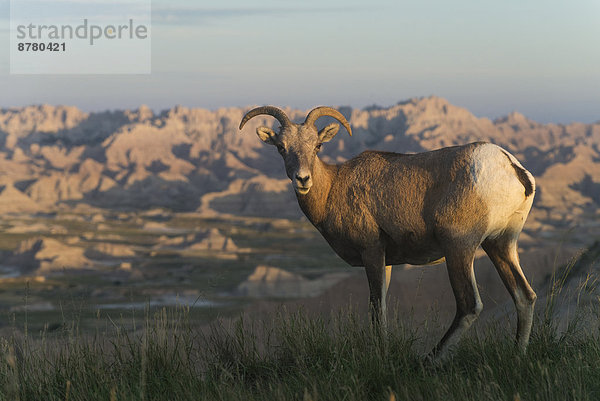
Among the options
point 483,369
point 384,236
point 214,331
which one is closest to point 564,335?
point 483,369

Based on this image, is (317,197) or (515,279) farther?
(317,197)

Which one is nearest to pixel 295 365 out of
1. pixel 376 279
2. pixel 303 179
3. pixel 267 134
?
pixel 376 279

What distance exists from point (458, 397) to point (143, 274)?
16773 cm

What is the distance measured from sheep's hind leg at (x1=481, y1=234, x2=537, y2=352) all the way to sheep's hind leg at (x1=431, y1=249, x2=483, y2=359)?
0.64 metres

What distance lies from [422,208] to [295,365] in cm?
276

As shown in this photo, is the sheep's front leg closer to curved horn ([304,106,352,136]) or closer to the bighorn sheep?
the bighorn sheep

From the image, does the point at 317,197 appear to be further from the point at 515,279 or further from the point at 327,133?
the point at 515,279

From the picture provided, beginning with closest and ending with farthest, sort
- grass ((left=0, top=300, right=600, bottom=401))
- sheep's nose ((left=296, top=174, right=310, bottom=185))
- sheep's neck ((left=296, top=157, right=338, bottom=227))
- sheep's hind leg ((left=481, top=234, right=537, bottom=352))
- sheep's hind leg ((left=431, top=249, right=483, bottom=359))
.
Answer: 1. grass ((left=0, top=300, right=600, bottom=401))
2. sheep's hind leg ((left=431, top=249, right=483, bottom=359))
3. sheep's hind leg ((left=481, top=234, right=537, bottom=352))
4. sheep's nose ((left=296, top=174, right=310, bottom=185))
5. sheep's neck ((left=296, top=157, right=338, bottom=227))

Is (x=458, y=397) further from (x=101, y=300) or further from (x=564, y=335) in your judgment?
(x=101, y=300)

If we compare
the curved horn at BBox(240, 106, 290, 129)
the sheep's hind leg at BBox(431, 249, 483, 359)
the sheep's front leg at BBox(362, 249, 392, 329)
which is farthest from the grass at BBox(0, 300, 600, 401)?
the curved horn at BBox(240, 106, 290, 129)

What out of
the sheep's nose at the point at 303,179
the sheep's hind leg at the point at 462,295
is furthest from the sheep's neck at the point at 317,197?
the sheep's hind leg at the point at 462,295

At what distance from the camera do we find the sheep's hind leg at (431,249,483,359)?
9.47 m

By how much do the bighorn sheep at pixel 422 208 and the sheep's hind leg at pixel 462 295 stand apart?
0.04 feet

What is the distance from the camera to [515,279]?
392 inches
